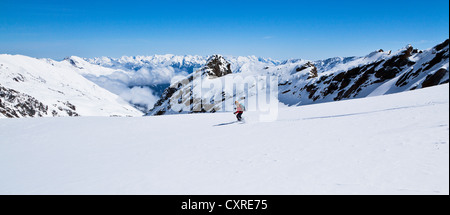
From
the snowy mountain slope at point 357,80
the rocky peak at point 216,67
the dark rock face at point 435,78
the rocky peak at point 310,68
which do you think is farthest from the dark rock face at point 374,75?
the rocky peak at point 216,67

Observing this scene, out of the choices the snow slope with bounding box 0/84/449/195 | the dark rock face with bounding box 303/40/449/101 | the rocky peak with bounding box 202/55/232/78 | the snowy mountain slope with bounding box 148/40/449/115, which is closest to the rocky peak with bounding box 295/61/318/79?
the snowy mountain slope with bounding box 148/40/449/115

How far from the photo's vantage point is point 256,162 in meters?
8.33

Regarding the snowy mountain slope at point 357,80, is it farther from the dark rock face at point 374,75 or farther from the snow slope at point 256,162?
the snow slope at point 256,162

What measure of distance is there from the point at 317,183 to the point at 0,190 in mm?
10623

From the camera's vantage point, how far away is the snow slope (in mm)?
6066

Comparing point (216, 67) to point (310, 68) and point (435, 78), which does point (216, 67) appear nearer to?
point (310, 68)

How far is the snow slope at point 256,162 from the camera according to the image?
6.07 m

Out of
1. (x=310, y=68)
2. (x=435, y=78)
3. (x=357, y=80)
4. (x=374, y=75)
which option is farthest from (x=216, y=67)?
(x=435, y=78)

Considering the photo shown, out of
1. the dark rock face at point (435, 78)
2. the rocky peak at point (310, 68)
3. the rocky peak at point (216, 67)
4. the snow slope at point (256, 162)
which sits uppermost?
the rocky peak at point (216, 67)

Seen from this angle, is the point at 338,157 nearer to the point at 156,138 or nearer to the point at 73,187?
the point at 73,187

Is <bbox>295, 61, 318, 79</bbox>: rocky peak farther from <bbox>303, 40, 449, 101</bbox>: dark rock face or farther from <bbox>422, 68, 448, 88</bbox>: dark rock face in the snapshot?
<bbox>422, 68, 448, 88</bbox>: dark rock face

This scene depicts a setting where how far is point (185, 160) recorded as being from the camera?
952 cm

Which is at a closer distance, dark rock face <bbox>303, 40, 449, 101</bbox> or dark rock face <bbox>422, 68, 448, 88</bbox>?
dark rock face <bbox>422, 68, 448, 88</bbox>

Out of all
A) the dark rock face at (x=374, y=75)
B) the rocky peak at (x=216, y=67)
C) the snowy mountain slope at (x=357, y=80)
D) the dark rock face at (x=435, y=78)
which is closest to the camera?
the dark rock face at (x=435, y=78)
